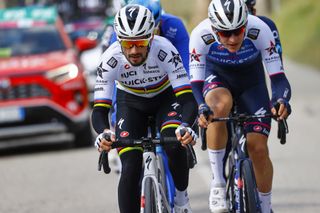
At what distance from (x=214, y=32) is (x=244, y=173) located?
1131mm

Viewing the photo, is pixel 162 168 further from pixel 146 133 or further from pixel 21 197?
pixel 21 197

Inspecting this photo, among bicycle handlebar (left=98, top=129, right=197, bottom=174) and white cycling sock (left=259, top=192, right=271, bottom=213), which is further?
white cycling sock (left=259, top=192, right=271, bottom=213)

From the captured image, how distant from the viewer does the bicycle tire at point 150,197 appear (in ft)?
23.6

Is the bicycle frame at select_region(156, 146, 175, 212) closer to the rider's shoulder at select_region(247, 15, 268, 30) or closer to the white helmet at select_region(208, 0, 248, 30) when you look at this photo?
the white helmet at select_region(208, 0, 248, 30)

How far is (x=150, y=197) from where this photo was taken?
23.7 ft

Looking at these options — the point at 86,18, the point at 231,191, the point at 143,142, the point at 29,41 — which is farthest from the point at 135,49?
the point at 86,18

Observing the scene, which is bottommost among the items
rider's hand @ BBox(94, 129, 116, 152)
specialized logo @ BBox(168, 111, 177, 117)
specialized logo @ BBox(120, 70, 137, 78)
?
rider's hand @ BBox(94, 129, 116, 152)

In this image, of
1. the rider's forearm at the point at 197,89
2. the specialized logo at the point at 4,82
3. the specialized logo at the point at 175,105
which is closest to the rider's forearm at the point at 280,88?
the rider's forearm at the point at 197,89

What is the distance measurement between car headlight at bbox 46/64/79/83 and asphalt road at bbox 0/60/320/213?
109 cm

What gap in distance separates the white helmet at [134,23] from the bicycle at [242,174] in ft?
3.00

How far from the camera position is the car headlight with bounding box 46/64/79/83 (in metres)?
15.2

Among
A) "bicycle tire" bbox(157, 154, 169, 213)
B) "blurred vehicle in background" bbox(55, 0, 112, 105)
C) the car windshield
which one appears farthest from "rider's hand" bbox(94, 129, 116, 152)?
"blurred vehicle in background" bbox(55, 0, 112, 105)

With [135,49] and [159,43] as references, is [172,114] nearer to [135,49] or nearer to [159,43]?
[159,43]

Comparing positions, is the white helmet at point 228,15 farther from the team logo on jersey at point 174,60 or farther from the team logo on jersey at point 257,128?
the team logo on jersey at point 257,128
